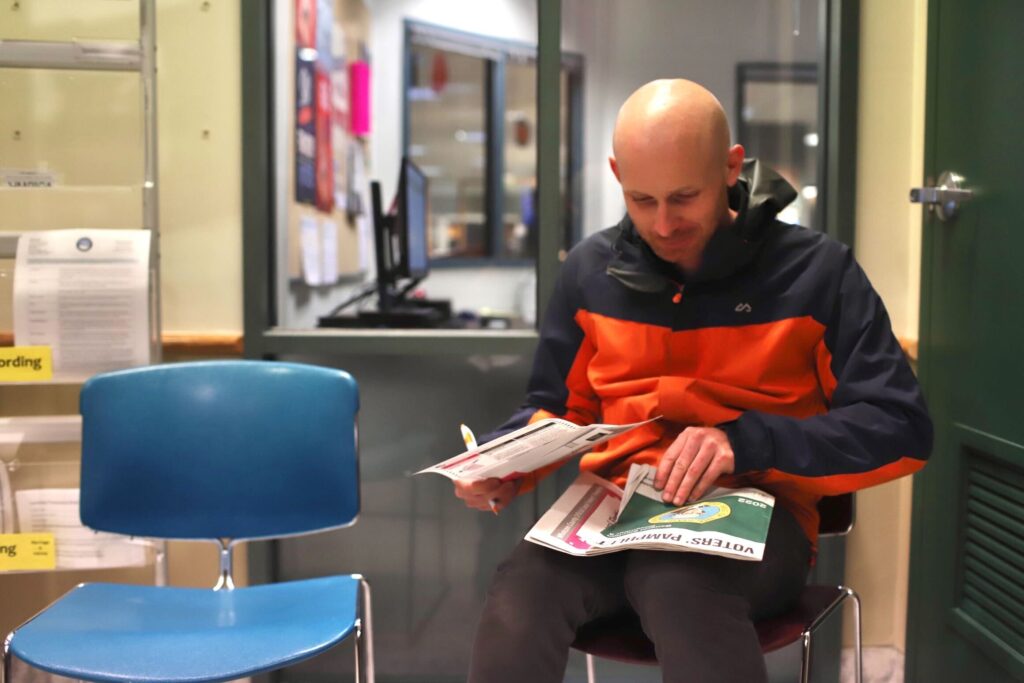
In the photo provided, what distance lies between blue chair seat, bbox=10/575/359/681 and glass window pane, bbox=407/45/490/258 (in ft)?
9.77

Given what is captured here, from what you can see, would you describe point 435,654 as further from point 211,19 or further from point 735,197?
point 211,19

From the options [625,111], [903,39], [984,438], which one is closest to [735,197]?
[625,111]

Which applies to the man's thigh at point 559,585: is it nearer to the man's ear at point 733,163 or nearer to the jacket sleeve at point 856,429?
the jacket sleeve at point 856,429

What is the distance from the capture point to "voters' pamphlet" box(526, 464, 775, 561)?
131 centimetres

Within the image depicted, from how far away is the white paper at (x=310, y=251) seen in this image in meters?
3.08

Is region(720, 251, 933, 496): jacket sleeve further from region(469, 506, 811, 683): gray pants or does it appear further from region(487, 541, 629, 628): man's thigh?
region(487, 541, 629, 628): man's thigh

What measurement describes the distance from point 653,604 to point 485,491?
0.33 m

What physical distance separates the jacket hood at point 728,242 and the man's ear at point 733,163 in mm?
33

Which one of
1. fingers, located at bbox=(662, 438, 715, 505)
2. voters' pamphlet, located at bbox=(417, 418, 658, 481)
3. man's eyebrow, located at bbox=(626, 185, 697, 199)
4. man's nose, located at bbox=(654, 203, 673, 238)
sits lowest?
fingers, located at bbox=(662, 438, 715, 505)

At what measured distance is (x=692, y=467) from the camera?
145 centimetres

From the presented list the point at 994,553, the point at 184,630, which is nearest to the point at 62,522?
the point at 184,630

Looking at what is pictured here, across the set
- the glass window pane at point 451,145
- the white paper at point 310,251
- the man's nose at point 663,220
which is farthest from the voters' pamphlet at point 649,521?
the glass window pane at point 451,145

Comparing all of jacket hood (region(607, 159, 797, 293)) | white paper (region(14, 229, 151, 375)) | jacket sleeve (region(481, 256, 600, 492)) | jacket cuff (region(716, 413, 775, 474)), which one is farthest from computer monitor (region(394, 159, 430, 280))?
jacket cuff (region(716, 413, 775, 474))

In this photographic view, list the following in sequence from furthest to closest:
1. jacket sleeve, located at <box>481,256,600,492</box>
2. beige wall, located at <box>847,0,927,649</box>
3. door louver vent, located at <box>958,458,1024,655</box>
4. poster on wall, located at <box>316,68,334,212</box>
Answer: poster on wall, located at <box>316,68,334,212</box>, beige wall, located at <box>847,0,927,649</box>, door louver vent, located at <box>958,458,1024,655</box>, jacket sleeve, located at <box>481,256,600,492</box>
